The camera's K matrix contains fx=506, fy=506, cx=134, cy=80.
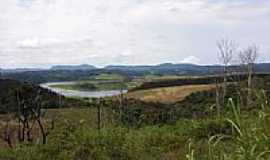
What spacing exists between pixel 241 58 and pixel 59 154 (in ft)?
106

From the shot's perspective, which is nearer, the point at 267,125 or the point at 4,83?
the point at 267,125

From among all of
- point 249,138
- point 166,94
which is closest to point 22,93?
point 249,138

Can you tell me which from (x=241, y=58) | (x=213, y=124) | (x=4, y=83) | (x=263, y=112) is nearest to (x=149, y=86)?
(x=4, y=83)

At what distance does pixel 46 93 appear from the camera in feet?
237

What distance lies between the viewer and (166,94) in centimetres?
8156

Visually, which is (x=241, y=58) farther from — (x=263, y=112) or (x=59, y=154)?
(x=263, y=112)

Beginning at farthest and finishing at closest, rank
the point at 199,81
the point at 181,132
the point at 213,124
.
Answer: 1. the point at 199,81
2. the point at 181,132
3. the point at 213,124

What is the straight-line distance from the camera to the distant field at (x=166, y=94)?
75.9m

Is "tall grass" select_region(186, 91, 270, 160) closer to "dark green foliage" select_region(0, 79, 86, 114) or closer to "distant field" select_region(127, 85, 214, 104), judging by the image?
"dark green foliage" select_region(0, 79, 86, 114)

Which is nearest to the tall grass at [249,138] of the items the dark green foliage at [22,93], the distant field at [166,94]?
the dark green foliage at [22,93]

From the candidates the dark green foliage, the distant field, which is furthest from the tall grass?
the distant field

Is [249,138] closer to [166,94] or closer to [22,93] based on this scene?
[22,93]

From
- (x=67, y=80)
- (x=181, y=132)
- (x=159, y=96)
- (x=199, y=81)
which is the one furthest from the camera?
(x=67, y=80)

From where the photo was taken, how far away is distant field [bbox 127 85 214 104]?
7594cm
